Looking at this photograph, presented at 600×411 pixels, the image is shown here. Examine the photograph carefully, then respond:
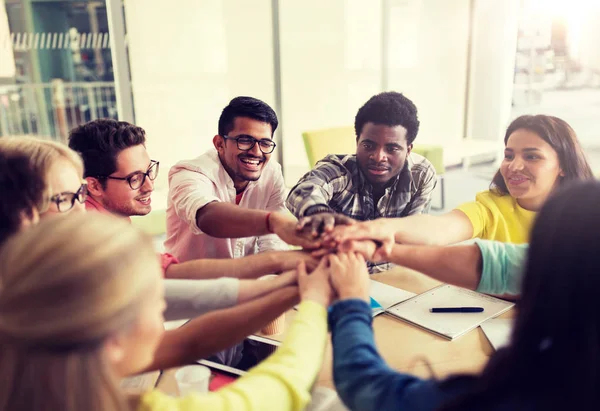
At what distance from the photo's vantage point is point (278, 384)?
81 cm

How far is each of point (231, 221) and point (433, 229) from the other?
2.35 feet

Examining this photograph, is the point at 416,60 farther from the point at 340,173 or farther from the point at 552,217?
the point at 552,217

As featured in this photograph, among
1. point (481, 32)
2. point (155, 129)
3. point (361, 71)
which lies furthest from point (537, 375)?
point (481, 32)

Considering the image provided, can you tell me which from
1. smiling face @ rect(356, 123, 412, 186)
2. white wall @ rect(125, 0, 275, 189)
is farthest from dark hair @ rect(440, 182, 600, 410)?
white wall @ rect(125, 0, 275, 189)

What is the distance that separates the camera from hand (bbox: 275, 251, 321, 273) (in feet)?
4.34

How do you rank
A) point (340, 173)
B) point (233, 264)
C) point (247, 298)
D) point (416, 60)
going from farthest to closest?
1. point (416, 60)
2. point (340, 173)
3. point (233, 264)
4. point (247, 298)

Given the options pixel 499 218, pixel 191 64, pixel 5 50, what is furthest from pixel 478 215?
pixel 5 50

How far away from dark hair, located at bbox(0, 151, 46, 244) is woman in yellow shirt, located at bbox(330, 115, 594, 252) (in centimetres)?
98

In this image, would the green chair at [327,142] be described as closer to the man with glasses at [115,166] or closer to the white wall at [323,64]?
the man with glasses at [115,166]

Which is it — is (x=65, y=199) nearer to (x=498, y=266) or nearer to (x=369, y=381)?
(x=369, y=381)

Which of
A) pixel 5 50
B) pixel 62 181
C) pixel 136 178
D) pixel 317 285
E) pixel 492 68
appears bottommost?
pixel 317 285

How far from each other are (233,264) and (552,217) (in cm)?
→ 100

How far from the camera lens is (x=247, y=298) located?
47.8 inches

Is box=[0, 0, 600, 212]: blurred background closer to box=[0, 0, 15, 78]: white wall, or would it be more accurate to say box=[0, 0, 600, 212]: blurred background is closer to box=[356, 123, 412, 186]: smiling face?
box=[0, 0, 15, 78]: white wall
